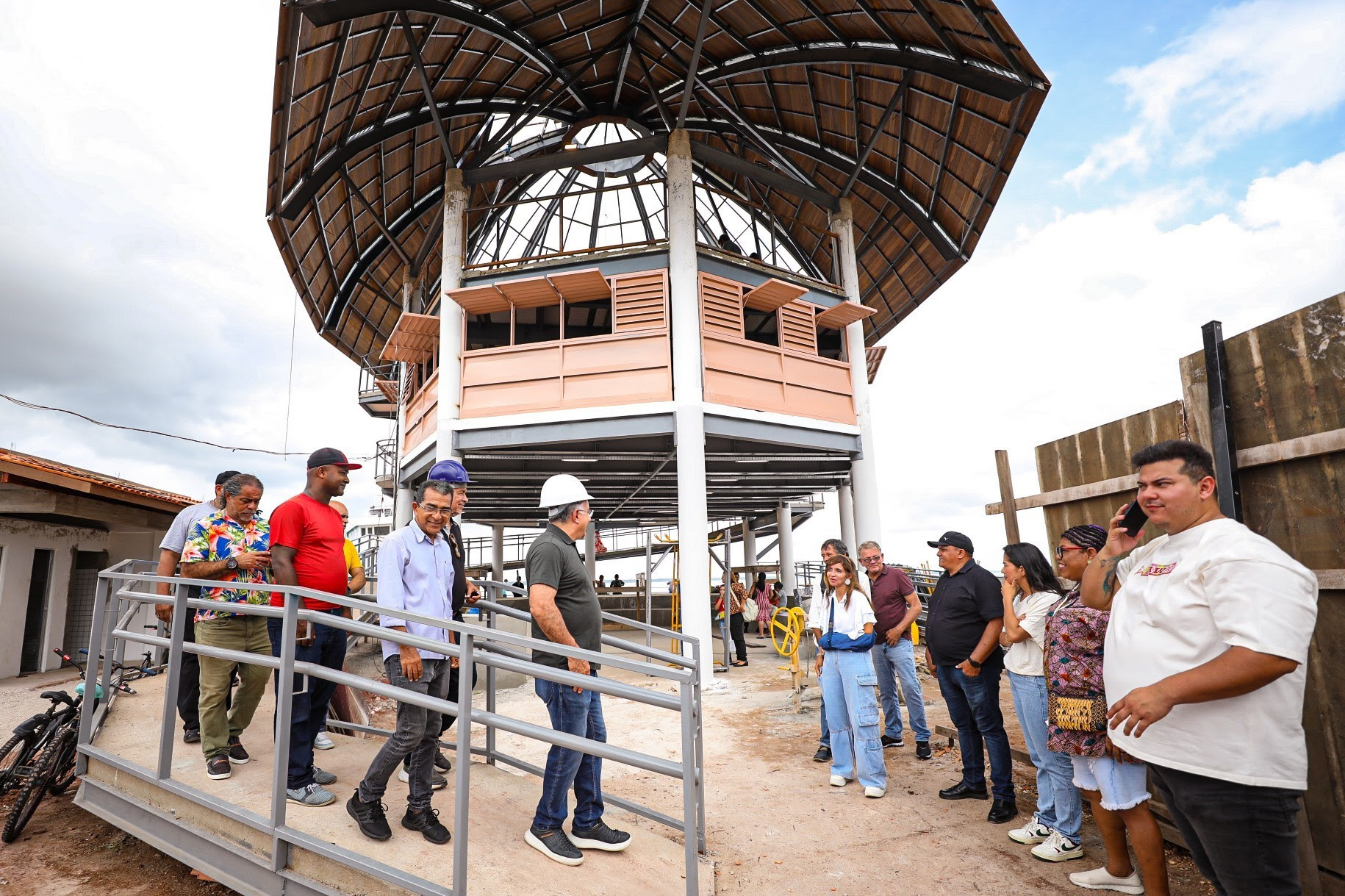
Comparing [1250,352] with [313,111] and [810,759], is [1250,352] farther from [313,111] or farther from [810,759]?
[313,111]

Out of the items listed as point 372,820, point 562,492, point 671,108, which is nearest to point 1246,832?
point 562,492

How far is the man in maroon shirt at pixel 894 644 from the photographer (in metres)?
6.41

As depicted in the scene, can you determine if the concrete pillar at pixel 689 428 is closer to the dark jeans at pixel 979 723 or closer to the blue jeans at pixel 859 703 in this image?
the blue jeans at pixel 859 703

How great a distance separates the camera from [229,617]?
414 cm

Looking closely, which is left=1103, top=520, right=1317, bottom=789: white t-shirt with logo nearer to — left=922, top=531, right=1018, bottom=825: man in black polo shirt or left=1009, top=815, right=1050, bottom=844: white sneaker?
left=1009, top=815, right=1050, bottom=844: white sneaker

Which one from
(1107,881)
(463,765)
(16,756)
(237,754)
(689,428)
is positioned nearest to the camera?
(463,765)

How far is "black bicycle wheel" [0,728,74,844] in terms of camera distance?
4625 millimetres

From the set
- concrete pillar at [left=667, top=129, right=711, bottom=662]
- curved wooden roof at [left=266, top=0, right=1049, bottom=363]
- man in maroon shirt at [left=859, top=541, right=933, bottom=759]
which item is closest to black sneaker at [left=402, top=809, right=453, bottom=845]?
man in maroon shirt at [left=859, top=541, right=933, bottom=759]

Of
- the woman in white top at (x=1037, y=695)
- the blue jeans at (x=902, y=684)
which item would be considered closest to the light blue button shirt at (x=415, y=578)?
the woman in white top at (x=1037, y=695)

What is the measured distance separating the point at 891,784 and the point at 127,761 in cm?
521

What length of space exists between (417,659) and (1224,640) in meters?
3.23

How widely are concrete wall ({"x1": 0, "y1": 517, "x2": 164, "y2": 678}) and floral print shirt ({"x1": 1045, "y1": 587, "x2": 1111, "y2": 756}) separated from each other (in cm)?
1060

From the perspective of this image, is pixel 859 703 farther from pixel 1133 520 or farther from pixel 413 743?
pixel 413 743

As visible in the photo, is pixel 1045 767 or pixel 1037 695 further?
pixel 1037 695
